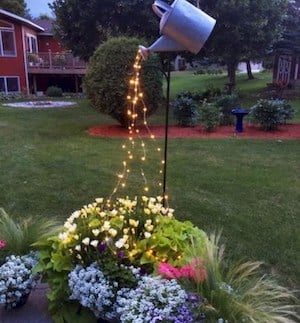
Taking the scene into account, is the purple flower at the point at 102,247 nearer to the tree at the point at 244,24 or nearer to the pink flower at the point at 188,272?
the pink flower at the point at 188,272

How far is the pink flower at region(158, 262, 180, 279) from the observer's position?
1.93m

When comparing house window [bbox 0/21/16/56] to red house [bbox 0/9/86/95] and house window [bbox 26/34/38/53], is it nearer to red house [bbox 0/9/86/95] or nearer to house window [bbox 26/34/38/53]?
red house [bbox 0/9/86/95]

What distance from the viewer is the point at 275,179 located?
5152 mm

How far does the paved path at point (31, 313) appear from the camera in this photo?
2.18 metres

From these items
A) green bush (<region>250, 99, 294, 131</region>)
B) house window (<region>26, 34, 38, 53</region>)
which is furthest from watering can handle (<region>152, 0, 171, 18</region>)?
house window (<region>26, 34, 38, 53</region>)

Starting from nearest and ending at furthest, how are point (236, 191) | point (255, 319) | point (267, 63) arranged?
point (255, 319) → point (236, 191) → point (267, 63)

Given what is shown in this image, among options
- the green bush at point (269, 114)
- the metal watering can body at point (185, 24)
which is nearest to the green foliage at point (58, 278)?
the metal watering can body at point (185, 24)

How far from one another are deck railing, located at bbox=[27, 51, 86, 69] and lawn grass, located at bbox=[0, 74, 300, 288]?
1323cm

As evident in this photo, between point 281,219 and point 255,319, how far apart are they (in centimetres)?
226

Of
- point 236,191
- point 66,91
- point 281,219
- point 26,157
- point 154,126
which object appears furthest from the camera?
point 66,91

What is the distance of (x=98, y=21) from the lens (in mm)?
13625

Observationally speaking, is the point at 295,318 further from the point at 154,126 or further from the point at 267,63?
the point at 267,63

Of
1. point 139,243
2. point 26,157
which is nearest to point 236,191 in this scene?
point 139,243

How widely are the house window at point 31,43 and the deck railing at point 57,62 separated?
3.77 feet
